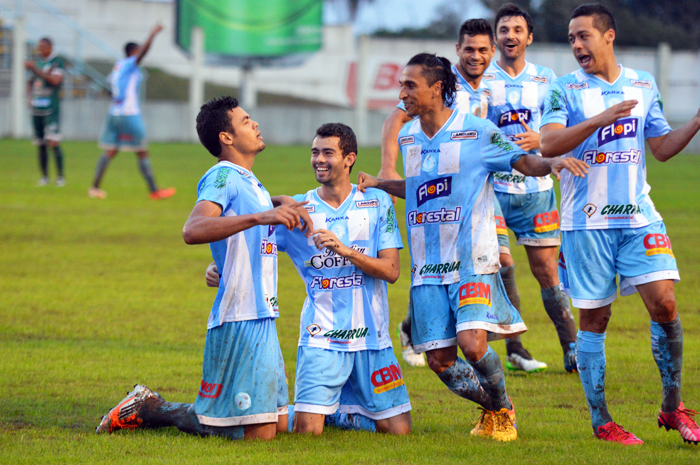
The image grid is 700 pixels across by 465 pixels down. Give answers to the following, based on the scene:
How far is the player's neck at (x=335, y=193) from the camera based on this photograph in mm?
4988

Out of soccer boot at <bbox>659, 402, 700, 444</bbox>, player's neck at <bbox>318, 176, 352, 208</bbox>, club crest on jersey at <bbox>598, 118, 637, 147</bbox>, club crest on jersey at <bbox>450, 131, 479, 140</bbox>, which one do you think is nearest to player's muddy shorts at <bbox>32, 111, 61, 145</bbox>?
player's neck at <bbox>318, 176, 352, 208</bbox>

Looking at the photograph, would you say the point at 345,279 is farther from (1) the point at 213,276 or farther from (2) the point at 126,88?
(2) the point at 126,88

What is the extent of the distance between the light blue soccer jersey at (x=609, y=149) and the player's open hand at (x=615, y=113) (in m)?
0.40

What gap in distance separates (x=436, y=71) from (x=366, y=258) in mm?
1100

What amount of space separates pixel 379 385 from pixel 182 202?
11778 mm

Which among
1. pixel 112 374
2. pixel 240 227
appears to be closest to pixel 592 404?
pixel 240 227

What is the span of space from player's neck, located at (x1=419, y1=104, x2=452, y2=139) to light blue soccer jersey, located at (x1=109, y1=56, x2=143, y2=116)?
12.2 metres

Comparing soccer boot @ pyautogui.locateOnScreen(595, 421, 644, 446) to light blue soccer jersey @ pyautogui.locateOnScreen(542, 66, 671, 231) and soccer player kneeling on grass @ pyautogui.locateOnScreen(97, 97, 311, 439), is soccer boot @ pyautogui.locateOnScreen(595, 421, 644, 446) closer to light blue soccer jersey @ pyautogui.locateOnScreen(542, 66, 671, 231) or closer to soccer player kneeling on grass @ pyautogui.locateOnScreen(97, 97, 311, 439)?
light blue soccer jersey @ pyautogui.locateOnScreen(542, 66, 671, 231)

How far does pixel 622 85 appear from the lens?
4.79m

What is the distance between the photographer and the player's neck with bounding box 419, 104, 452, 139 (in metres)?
4.84

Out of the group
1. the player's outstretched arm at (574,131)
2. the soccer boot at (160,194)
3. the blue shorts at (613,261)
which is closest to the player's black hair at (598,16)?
the player's outstretched arm at (574,131)

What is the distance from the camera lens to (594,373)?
460cm

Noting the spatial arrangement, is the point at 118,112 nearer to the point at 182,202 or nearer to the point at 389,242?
the point at 182,202

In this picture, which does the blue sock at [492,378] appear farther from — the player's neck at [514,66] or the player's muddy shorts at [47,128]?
the player's muddy shorts at [47,128]
